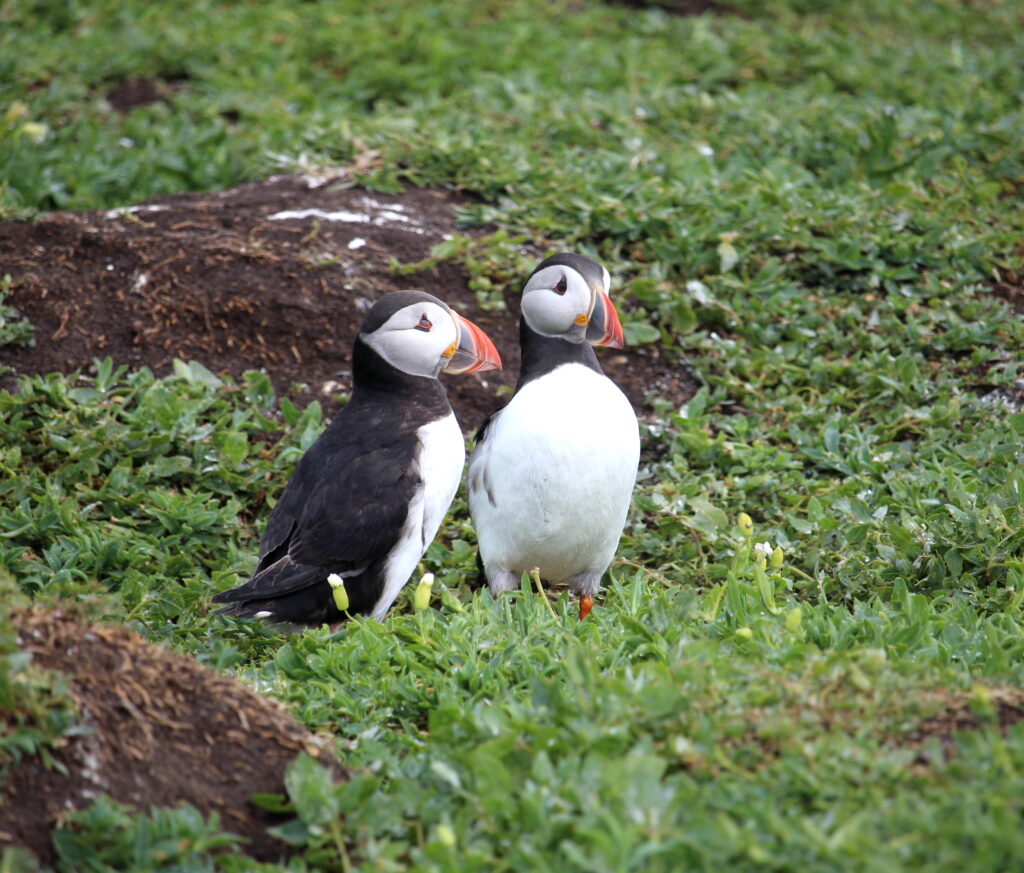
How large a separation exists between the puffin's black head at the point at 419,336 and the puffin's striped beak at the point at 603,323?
0.45 meters

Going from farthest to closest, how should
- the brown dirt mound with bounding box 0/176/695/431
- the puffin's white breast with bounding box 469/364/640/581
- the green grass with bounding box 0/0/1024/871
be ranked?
the brown dirt mound with bounding box 0/176/695/431
the puffin's white breast with bounding box 469/364/640/581
the green grass with bounding box 0/0/1024/871

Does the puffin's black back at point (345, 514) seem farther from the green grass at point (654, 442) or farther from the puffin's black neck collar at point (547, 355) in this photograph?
the puffin's black neck collar at point (547, 355)

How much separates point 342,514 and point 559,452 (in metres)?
0.80

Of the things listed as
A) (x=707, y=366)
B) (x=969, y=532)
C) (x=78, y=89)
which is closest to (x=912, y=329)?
(x=707, y=366)

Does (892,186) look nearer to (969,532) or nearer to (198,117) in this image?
(969,532)

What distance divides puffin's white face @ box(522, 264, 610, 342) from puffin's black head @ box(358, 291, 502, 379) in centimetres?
28

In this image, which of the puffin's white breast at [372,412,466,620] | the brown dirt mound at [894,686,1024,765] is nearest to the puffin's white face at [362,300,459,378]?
the puffin's white breast at [372,412,466,620]

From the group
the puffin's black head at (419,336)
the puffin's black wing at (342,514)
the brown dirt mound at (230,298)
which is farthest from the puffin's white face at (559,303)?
Answer: the brown dirt mound at (230,298)

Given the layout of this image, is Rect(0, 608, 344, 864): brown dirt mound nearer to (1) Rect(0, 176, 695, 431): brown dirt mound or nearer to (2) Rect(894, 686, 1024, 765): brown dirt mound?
(2) Rect(894, 686, 1024, 765): brown dirt mound

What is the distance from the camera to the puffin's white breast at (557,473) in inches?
161

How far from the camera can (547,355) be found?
436cm

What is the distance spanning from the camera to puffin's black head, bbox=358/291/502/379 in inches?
174

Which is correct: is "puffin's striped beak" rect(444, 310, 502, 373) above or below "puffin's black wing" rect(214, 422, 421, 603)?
above

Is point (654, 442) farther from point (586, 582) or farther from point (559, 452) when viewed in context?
point (559, 452)
